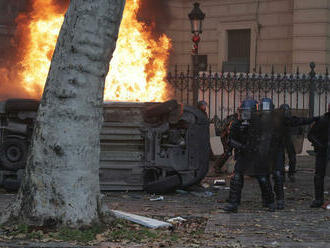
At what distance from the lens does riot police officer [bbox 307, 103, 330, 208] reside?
30.5 ft

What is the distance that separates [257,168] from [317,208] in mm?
1152

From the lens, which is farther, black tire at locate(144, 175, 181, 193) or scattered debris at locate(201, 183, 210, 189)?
scattered debris at locate(201, 183, 210, 189)

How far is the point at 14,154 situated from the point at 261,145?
4.45 m

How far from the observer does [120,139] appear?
10.8 meters

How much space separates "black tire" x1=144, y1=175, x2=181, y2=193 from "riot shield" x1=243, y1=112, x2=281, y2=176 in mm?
1915

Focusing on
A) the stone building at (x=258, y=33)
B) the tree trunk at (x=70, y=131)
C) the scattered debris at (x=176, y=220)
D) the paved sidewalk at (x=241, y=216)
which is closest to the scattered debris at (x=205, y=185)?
the paved sidewalk at (x=241, y=216)

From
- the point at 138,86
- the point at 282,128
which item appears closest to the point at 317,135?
the point at 282,128

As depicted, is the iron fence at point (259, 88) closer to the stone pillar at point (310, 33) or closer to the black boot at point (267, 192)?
the stone pillar at point (310, 33)

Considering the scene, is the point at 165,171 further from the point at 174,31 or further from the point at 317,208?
the point at 174,31

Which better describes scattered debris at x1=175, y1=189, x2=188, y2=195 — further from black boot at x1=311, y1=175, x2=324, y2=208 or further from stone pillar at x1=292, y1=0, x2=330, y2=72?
stone pillar at x1=292, y1=0, x2=330, y2=72

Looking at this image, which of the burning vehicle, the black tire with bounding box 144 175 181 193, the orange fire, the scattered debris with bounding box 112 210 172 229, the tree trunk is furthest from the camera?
the orange fire

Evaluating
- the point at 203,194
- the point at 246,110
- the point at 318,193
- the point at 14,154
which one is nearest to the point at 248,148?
the point at 246,110

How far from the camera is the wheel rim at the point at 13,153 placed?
10734 millimetres

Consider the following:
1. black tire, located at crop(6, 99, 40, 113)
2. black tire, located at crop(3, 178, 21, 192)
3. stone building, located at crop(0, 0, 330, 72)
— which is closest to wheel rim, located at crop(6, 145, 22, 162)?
black tire, located at crop(3, 178, 21, 192)
